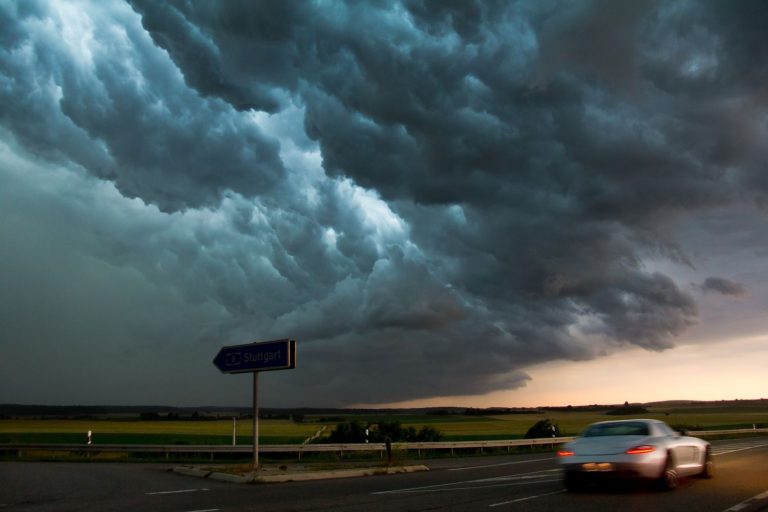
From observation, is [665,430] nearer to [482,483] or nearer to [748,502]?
[748,502]

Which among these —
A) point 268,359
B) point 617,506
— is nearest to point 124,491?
point 268,359

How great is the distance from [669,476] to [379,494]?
20.0ft

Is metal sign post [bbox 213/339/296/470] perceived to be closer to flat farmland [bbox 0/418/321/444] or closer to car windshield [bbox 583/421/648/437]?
car windshield [bbox 583/421/648/437]

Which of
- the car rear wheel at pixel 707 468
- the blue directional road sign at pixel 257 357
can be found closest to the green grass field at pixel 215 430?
the blue directional road sign at pixel 257 357

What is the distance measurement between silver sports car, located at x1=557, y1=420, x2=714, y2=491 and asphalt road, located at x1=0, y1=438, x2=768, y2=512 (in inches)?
14.6

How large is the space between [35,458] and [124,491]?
59.0ft

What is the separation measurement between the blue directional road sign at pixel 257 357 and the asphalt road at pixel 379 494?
3.65 metres

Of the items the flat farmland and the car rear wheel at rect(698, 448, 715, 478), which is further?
the flat farmland

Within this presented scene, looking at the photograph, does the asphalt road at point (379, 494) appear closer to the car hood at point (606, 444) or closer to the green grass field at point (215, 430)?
the car hood at point (606, 444)

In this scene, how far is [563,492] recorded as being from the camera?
44.1 ft

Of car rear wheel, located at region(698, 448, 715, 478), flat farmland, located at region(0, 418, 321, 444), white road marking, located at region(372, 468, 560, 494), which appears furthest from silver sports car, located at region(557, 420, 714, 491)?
flat farmland, located at region(0, 418, 321, 444)

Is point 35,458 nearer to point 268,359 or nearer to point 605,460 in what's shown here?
point 268,359

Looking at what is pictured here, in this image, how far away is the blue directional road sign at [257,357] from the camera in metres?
19.6

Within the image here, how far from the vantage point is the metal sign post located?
19.6 metres
